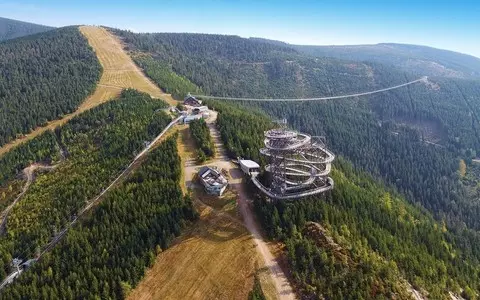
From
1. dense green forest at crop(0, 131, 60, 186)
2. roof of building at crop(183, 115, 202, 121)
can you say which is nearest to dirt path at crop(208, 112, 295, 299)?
roof of building at crop(183, 115, 202, 121)

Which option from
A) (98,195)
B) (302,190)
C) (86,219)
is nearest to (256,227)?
(302,190)

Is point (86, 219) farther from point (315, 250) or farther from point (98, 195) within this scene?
point (315, 250)

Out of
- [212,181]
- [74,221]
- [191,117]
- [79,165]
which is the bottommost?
[74,221]

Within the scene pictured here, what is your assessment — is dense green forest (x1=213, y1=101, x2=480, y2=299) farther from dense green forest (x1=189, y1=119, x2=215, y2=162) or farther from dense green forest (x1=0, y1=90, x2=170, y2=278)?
dense green forest (x1=0, y1=90, x2=170, y2=278)

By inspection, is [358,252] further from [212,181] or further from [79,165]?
[79,165]

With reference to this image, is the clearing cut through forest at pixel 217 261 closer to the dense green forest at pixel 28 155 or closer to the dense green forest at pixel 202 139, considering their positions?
the dense green forest at pixel 202 139

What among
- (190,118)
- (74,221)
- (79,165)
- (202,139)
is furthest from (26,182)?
(202,139)
